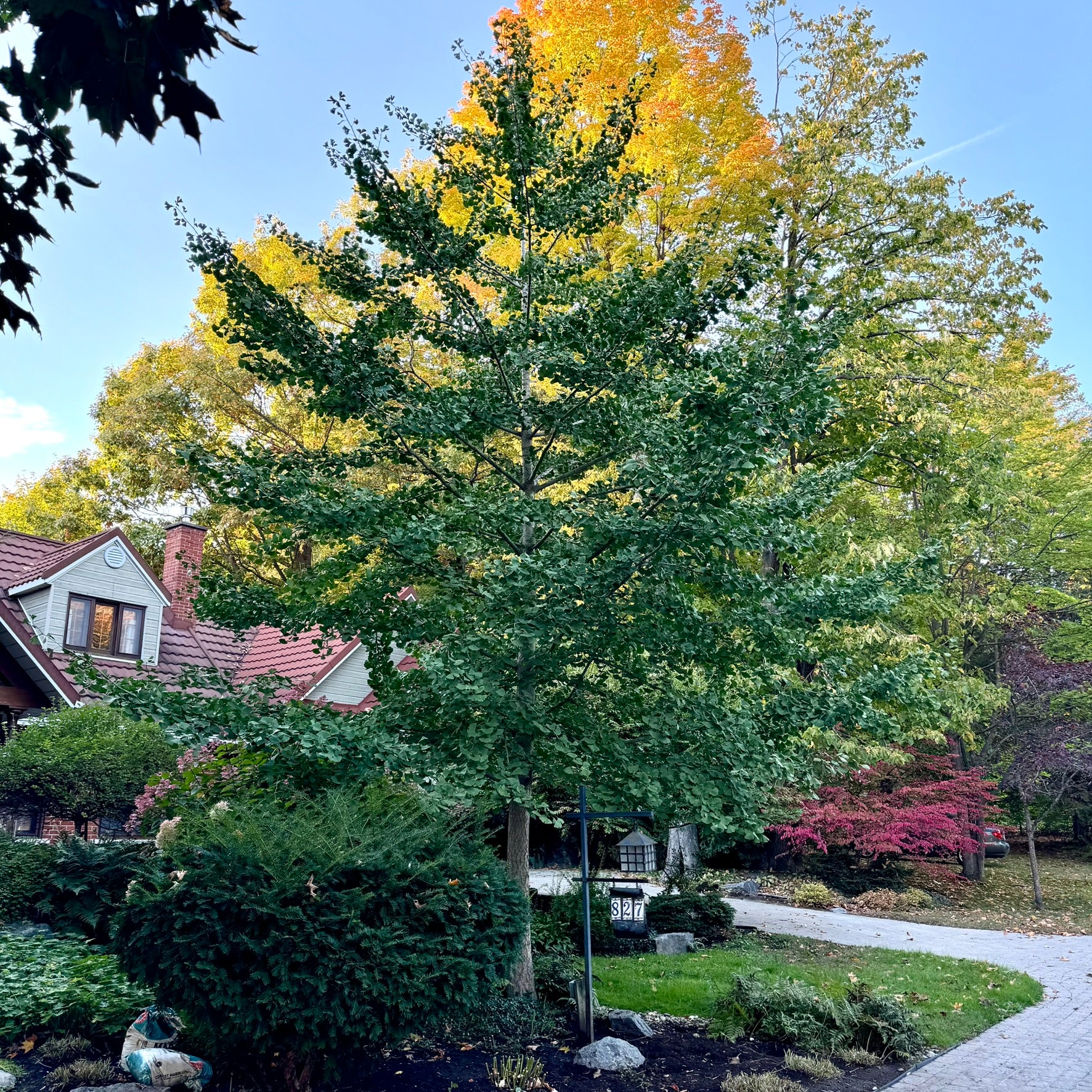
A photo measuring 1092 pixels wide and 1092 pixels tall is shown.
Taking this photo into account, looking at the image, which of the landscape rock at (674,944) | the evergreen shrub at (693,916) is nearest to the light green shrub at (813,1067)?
the landscape rock at (674,944)

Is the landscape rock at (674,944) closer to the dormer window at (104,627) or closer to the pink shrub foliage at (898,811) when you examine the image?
the pink shrub foliage at (898,811)

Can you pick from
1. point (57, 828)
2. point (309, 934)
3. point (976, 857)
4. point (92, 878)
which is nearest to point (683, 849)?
point (976, 857)

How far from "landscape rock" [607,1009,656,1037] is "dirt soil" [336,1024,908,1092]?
0.07m

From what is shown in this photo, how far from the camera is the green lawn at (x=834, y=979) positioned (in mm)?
7859

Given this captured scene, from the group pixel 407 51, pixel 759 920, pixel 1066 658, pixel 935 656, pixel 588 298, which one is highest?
pixel 407 51

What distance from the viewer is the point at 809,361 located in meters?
6.21

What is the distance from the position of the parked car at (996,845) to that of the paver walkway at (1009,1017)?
26.8 feet

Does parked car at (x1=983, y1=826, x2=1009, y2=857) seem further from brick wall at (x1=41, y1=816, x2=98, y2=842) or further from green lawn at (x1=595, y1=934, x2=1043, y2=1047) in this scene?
brick wall at (x1=41, y1=816, x2=98, y2=842)

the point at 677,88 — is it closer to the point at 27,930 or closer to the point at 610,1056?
the point at 610,1056

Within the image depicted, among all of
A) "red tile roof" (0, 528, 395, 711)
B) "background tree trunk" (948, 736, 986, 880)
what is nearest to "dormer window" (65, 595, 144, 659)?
"red tile roof" (0, 528, 395, 711)

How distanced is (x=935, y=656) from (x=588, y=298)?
418cm

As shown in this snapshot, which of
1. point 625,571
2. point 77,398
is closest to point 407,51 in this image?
point 625,571

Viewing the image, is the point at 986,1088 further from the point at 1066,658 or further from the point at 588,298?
the point at 1066,658

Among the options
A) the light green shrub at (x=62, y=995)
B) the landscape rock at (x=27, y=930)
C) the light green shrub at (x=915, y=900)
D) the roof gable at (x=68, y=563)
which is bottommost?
the light green shrub at (x=915, y=900)
